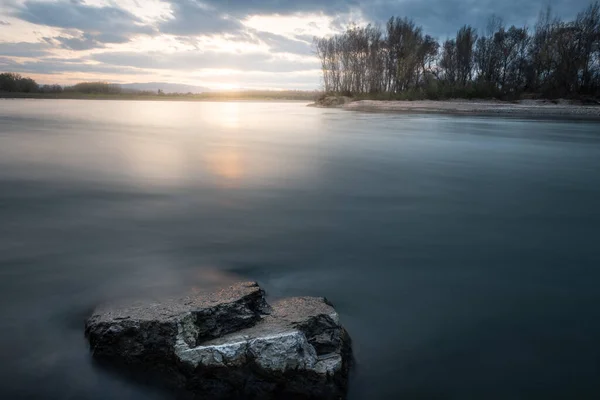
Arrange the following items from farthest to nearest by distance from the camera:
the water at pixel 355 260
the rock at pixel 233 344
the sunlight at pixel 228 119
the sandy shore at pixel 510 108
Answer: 1. the sandy shore at pixel 510 108
2. the sunlight at pixel 228 119
3. the water at pixel 355 260
4. the rock at pixel 233 344

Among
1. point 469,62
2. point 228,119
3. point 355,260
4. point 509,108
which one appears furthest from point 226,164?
point 469,62

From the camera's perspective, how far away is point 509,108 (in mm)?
38469

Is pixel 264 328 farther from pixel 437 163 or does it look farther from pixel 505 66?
pixel 505 66

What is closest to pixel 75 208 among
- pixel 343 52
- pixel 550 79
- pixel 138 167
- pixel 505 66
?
pixel 138 167

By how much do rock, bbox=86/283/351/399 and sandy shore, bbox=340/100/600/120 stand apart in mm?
36554

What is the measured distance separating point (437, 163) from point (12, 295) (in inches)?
424

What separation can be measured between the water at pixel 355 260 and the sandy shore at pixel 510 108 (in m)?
28.9

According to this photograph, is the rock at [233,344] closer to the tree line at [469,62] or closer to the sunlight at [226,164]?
the sunlight at [226,164]

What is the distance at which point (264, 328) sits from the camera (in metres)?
2.89

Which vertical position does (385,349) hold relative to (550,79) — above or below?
below

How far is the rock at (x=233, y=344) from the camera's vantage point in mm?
2588

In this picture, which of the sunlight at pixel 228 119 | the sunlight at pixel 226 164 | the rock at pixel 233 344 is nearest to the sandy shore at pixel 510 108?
the sunlight at pixel 228 119

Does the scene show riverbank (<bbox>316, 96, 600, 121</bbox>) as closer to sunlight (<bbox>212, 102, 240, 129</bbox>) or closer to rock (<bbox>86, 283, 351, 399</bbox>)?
sunlight (<bbox>212, 102, 240, 129</bbox>)

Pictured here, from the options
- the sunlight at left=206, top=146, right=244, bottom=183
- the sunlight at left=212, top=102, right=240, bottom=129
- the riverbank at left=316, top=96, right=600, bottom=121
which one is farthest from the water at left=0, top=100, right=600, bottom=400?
the riverbank at left=316, top=96, right=600, bottom=121
